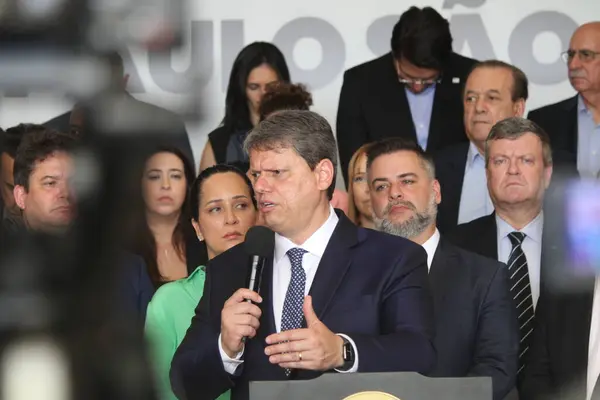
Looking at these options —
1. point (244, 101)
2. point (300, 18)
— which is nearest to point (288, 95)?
point (244, 101)

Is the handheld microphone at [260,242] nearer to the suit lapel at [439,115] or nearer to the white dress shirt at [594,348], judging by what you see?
the white dress shirt at [594,348]

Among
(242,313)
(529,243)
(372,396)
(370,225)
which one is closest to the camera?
(372,396)

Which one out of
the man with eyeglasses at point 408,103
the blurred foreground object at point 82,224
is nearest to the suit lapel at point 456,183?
the man with eyeglasses at point 408,103

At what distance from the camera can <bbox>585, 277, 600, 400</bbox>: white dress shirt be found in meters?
2.64

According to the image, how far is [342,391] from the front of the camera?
1571mm

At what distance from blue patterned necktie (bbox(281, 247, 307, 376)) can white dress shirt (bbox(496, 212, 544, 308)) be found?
1310 mm

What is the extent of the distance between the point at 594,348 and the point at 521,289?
660 millimetres

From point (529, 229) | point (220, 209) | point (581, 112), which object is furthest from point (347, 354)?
point (581, 112)

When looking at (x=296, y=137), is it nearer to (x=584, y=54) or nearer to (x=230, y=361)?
(x=230, y=361)

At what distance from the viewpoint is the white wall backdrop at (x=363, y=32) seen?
5.11 m

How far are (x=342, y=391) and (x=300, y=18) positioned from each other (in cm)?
389

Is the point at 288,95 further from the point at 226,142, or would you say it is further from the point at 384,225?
the point at 384,225

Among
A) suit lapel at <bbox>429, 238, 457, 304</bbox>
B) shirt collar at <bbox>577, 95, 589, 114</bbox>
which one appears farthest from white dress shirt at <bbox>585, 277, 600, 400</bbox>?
shirt collar at <bbox>577, 95, 589, 114</bbox>

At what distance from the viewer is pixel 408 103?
4508mm
